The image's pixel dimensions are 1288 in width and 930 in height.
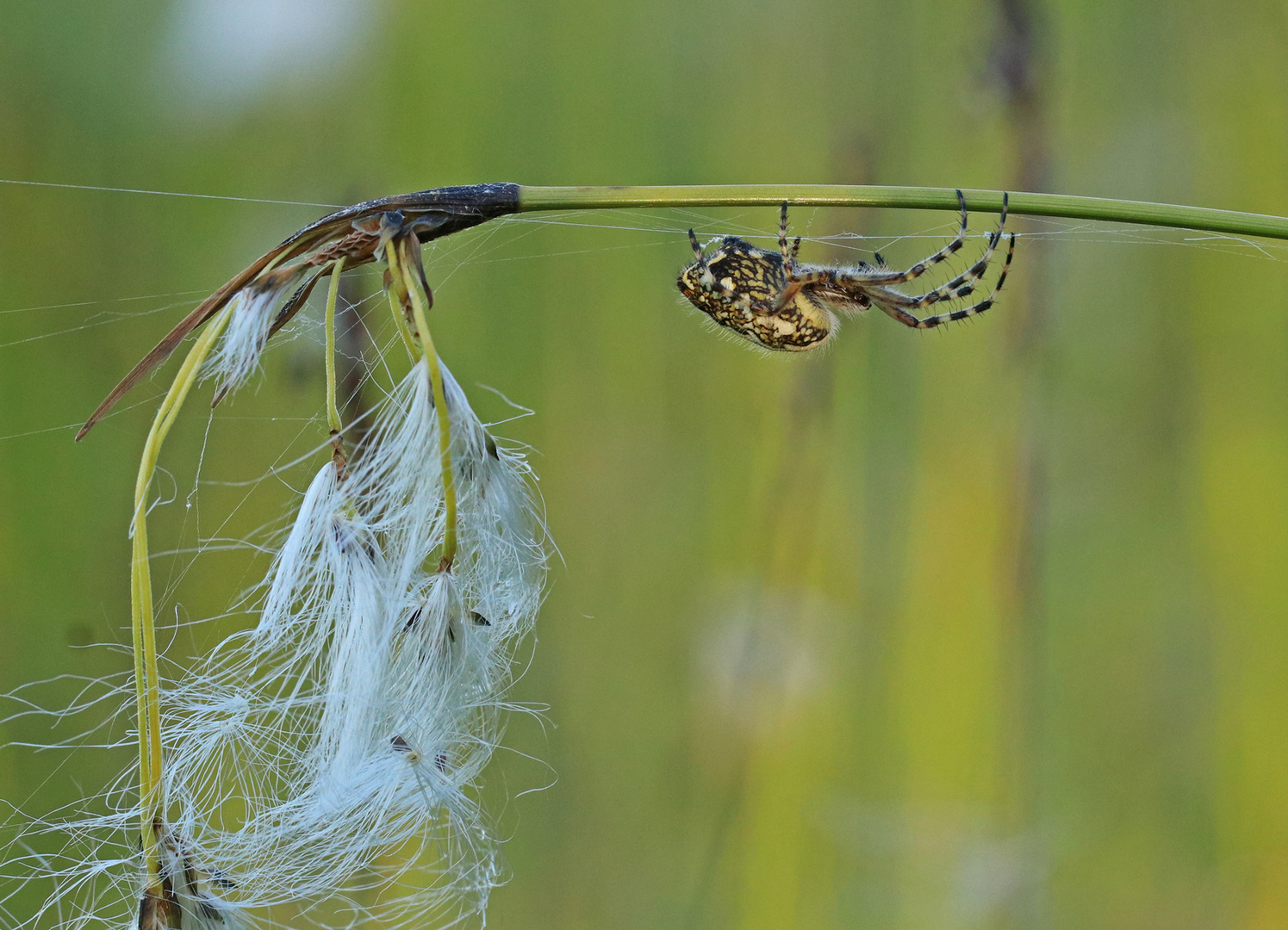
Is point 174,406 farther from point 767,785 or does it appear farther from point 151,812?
point 767,785

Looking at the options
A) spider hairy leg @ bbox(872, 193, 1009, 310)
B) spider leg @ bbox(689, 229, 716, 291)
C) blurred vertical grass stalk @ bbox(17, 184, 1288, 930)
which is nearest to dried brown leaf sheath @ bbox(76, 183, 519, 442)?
blurred vertical grass stalk @ bbox(17, 184, 1288, 930)

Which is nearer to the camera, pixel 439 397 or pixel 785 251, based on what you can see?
pixel 439 397

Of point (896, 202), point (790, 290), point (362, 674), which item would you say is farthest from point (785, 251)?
point (362, 674)

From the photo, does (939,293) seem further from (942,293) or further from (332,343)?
(332,343)

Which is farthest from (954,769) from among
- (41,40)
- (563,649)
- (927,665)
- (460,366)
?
(41,40)

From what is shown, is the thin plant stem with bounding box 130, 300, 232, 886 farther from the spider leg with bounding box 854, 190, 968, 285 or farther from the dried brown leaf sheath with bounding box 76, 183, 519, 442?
the spider leg with bounding box 854, 190, 968, 285

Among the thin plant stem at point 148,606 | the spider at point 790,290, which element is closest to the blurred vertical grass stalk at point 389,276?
the thin plant stem at point 148,606
